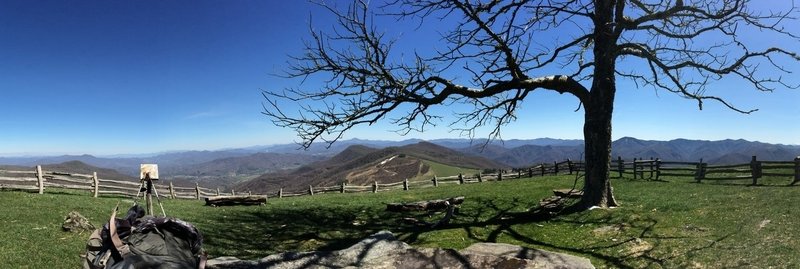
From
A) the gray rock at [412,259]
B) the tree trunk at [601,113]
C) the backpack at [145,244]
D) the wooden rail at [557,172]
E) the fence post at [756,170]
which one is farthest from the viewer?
the wooden rail at [557,172]

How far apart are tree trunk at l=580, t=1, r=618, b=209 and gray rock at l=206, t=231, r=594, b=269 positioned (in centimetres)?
803

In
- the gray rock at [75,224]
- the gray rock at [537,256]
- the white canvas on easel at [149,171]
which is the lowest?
the gray rock at [75,224]

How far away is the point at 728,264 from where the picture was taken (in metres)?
8.65

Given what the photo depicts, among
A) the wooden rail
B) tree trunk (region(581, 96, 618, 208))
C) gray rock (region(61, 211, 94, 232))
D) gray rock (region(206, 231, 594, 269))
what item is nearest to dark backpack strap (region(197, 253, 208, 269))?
gray rock (region(206, 231, 594, 269))

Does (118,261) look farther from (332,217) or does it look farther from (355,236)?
(332,217)

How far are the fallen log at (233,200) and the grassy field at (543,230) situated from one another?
168 inches

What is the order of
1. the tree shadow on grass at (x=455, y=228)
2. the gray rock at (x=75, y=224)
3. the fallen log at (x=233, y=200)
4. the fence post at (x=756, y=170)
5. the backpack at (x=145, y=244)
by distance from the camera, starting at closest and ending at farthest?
the backpack at (x=145, y=244) → the tree shadow on grass at (x=455, y=228) → the gray rock at (x=75, y=224) → the fence post at (x=756, y=170) → the fallen log at (x=233, y=200)

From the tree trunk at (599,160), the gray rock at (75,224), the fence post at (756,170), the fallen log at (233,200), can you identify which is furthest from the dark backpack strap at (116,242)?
the fence post at (756,170)

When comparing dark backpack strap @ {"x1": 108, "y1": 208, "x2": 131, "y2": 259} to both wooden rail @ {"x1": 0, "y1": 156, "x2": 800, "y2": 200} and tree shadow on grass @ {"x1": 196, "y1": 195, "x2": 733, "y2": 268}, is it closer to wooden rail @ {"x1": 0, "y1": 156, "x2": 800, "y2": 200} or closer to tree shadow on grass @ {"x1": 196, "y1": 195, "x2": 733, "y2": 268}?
tree shadow on grass @ {"x1": 196, "y1": 195, "x2": 733, "y2": 268}

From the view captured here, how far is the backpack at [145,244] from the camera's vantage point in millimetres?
4684

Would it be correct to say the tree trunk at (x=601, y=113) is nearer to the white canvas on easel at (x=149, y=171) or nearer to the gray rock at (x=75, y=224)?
the white canvas on easel at (x=149, y=171)

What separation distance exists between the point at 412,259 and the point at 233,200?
19.5 metres

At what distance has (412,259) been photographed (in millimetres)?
7457

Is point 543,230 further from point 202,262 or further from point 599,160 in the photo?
point 202,262
